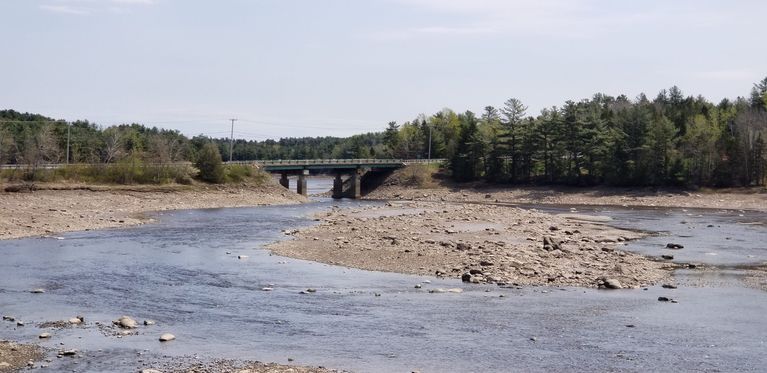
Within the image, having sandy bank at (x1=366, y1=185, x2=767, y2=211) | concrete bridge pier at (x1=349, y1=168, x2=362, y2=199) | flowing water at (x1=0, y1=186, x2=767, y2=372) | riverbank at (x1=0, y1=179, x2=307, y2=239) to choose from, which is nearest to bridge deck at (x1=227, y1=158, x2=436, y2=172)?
concrete bridge pier at (x1=349, y1=168, x2=362, y2=199)

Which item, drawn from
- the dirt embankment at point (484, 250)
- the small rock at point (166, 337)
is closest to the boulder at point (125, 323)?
the small rock at point (166, 337)

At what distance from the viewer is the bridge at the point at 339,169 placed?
394 feet

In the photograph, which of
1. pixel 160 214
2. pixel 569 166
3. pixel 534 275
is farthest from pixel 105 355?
pixel 569 166

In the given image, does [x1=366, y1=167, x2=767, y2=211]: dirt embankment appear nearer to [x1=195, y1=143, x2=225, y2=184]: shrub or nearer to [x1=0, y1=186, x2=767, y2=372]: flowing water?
[x1=195, y1=143, x2=225, y2=184]: shrub

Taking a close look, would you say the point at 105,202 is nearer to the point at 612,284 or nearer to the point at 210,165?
the point at 210,165

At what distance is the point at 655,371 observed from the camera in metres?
22.0

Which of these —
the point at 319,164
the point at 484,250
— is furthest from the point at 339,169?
the point at 484,250

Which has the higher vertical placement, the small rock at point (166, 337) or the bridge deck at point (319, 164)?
the bridge deck at point (319, 164)

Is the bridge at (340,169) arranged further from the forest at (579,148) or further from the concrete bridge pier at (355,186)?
the forest at (579,148)

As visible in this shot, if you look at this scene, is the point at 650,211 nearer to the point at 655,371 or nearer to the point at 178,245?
the point at 178,245

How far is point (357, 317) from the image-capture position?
28.3m

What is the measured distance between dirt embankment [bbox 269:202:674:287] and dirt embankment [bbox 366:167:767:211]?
41.7m

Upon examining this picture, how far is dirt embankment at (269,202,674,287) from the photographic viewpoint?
122 feet

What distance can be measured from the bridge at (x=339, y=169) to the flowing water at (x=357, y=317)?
74201mm
